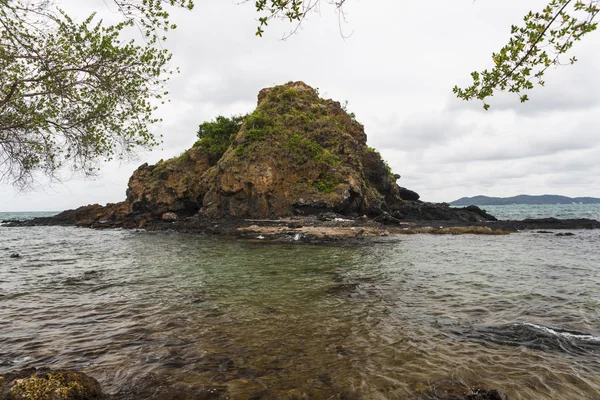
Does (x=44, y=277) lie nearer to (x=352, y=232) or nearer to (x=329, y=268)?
(x=329, y=268)

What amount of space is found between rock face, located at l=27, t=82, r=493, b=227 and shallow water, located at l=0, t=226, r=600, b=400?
24.0 meters

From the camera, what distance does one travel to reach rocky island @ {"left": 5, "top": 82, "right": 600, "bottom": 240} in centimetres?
3434

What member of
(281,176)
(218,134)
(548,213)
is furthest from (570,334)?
(548,213)

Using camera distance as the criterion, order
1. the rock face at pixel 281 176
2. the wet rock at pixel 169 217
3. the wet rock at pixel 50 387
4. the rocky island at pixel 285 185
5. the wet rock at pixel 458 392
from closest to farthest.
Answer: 1. the wet rock at pixel 50 387
2. the wet rock at pixel 458 392
3. the rocky island at pixel 285 185
4. the rock face at pixel 281 176
5. the wet rock at pixel 169 217

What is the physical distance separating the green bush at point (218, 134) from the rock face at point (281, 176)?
884 mm

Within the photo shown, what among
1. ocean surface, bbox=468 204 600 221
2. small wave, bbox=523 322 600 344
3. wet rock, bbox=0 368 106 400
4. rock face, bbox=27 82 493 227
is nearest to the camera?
wet rock, bbox=0 368 106 400

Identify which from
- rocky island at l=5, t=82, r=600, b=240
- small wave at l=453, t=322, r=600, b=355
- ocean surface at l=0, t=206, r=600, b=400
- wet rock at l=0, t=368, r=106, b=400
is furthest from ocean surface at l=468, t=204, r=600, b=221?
wet rock at l=0, t=368, r=106, b=400

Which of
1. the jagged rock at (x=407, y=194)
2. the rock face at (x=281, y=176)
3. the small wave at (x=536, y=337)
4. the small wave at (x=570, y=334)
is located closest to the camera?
the small wave at (x=536, y=337)

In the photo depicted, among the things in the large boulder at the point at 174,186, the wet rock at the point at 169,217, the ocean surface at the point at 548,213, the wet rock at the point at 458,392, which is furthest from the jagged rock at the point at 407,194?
the wet rock at the point at 458,392

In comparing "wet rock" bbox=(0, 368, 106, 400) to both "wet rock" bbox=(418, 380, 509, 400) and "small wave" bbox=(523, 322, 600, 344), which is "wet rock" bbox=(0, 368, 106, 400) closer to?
"wet rock" bbox=(418, 380, 509, 400)

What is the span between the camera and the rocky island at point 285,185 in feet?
113

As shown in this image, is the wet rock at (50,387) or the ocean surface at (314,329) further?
the ocean surface at (314,329)

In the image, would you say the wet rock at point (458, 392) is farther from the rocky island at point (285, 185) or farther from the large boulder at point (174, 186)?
the large boulder at point (174, 186)

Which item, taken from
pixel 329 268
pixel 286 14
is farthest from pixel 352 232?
pixel 286 14
